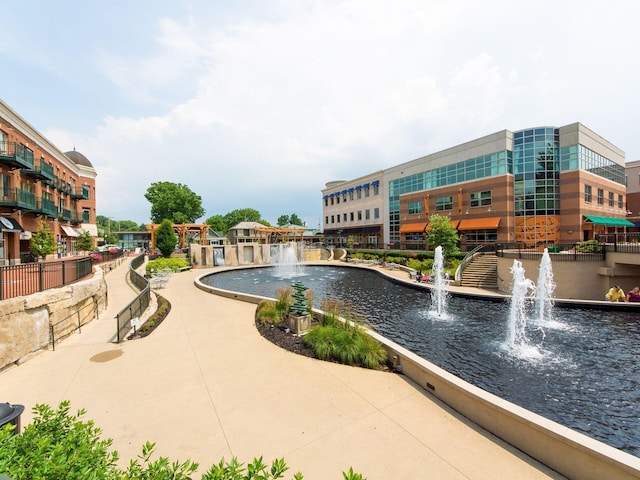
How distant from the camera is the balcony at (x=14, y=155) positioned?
68.3 ft

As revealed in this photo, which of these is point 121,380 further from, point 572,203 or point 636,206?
point 636,206

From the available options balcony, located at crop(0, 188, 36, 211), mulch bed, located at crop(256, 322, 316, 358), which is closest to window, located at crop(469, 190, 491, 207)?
mulch bed, located at crop(256, 322, 316, 358)

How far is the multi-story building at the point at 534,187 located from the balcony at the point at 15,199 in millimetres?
41598

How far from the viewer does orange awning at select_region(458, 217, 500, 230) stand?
32.3 meters

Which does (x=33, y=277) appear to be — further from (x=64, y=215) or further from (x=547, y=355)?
(x=64, y=215)

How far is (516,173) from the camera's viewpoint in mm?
32250

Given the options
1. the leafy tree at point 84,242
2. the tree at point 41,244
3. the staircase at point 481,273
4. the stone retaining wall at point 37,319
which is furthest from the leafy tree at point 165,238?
the staircase at point 481,273

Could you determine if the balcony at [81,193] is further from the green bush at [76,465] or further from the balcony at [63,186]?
the green bush at [76,465]

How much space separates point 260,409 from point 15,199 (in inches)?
1078

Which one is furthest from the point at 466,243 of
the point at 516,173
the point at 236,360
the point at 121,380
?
the point at 121,380

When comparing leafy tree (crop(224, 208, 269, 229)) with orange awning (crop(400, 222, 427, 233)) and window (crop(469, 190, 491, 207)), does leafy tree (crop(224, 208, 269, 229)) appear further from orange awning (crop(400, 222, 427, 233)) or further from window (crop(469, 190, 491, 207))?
window (crop(469, 190, 491, 207))

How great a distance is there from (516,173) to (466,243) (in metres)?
9.38

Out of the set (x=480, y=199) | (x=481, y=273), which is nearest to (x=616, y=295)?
(x=481, y=273)

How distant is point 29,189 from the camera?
25.0 m
